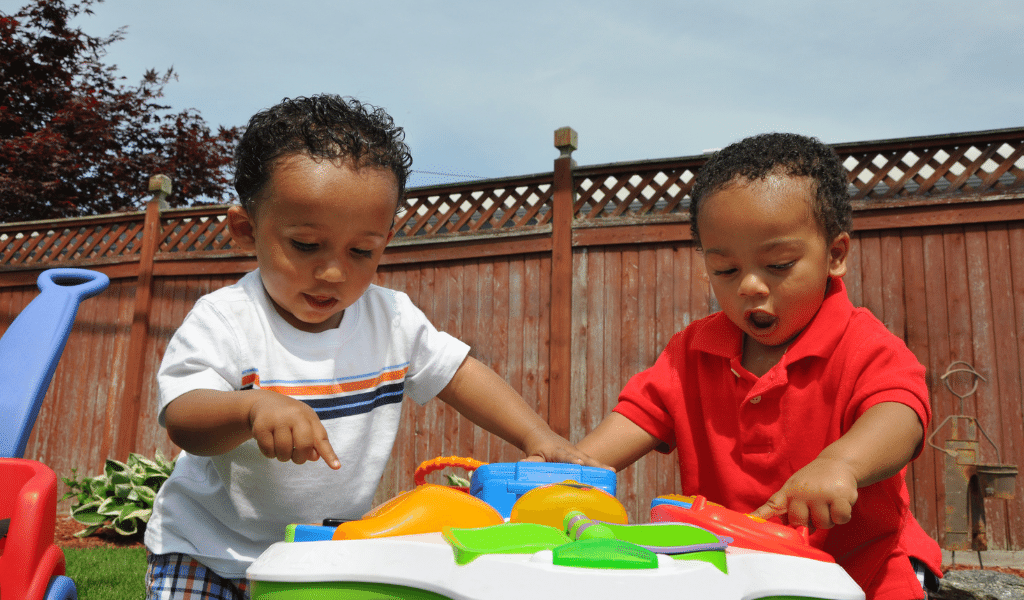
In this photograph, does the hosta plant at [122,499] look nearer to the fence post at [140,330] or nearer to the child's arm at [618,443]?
the fence post at [140,330]

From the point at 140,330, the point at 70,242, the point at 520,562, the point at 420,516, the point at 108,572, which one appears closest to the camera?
the point at 520,562

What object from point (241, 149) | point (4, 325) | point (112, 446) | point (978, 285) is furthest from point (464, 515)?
point (4, 325)

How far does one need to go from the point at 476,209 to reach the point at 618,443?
5.08 metres

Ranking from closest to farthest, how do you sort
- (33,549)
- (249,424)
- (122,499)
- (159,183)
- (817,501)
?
(817,501) < (249,424) < (33,549) < (122,499) < (159,183)

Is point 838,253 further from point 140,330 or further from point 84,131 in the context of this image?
point 84,131

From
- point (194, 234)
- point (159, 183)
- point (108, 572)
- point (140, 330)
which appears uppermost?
point (159, 183)

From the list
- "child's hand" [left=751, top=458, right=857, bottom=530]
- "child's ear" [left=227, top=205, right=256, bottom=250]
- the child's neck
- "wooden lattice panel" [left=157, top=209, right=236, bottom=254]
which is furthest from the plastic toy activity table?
"wooden lattice panel" [left=157, top=209, right=236, bottom=254]

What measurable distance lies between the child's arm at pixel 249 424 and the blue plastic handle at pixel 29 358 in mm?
558

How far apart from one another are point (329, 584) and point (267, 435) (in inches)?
17.8

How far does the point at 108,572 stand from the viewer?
4.26 m

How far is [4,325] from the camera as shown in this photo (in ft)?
27.7

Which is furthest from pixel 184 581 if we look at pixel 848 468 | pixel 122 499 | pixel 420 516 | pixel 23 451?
pixel 122 499

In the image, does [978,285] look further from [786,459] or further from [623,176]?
[786,459]

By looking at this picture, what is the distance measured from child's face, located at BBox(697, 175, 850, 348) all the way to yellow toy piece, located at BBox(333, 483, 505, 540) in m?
0.84
